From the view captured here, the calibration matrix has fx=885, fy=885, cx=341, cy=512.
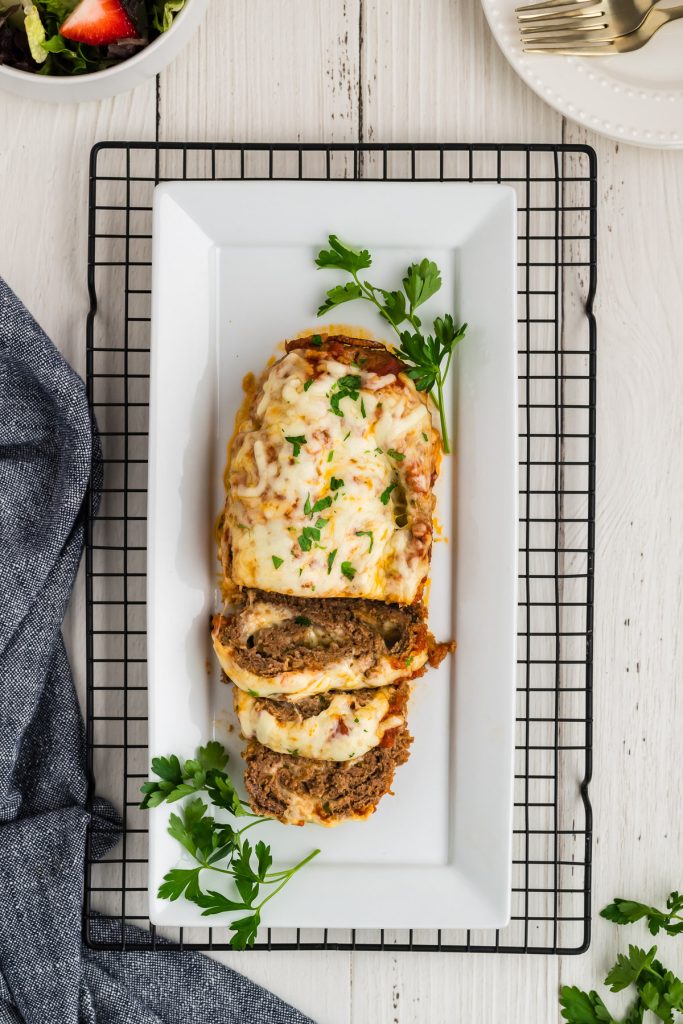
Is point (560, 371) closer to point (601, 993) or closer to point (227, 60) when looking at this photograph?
point (227, 60)

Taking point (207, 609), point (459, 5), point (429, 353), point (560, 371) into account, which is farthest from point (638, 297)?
point (207, 609)

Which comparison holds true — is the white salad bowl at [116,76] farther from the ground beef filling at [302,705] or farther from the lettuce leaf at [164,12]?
the ground beef filling at [302,705]

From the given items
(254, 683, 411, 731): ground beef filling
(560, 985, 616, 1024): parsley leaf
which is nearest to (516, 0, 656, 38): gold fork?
(254, 683, 411, 731): ground beef filling

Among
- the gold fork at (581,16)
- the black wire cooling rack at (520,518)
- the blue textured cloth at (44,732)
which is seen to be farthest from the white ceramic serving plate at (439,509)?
the gold fork at (581,16)

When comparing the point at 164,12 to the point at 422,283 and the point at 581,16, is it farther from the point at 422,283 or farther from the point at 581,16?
the point at 581,16

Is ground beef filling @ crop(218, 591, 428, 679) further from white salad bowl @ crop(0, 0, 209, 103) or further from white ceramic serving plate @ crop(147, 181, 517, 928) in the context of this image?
white salad bowl @ crop(0, 0, 209, 103)

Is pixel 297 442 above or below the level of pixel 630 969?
above

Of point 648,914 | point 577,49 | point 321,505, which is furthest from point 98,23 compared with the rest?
point 648,914
